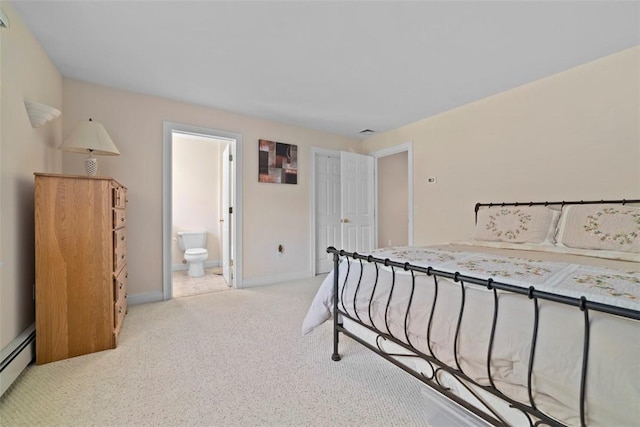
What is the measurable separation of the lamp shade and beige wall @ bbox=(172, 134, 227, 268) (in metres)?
2.59

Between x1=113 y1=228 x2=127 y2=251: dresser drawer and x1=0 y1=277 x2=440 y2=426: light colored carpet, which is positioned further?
x1=113 y1=228 x2=127 y2=251: dresser drawer

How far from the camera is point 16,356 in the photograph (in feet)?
5.21

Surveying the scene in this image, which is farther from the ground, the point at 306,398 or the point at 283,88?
the point at 283,88

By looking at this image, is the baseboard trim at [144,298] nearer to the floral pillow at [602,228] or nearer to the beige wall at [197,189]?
the beige wall at [197,189]

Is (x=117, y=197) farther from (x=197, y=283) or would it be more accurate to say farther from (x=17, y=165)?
(x=197, y=283)

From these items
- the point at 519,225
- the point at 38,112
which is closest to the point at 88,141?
the point at 38,112

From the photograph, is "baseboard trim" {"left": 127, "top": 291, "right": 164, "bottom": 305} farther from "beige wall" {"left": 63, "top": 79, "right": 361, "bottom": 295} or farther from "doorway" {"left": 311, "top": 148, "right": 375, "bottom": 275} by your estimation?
"doorway" {"left": 311, "top": 148, "right": 375, "bottom": 275}

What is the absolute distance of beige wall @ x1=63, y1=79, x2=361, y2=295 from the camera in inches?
110

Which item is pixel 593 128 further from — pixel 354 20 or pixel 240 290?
pixel 240 290

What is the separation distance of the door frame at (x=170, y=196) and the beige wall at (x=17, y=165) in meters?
1.05

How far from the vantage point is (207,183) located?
515cm

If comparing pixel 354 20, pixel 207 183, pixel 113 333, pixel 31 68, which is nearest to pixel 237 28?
pixel 354 20

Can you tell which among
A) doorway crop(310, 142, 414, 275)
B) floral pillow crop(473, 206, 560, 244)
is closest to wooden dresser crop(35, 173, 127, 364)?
doorway crop(310, 142, 414, 275)

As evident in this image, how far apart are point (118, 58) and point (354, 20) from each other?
2010 mm
